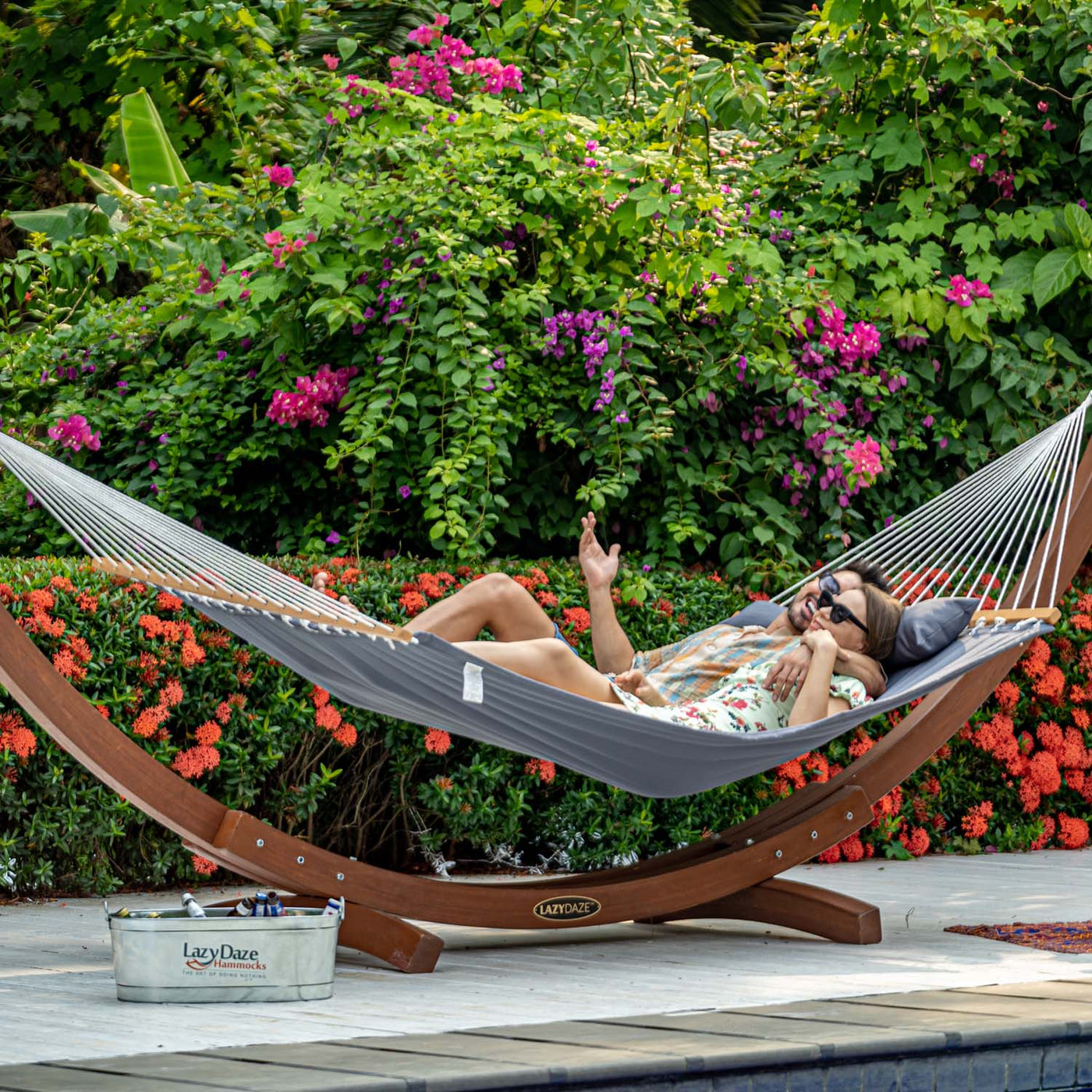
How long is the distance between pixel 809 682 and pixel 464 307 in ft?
6.70

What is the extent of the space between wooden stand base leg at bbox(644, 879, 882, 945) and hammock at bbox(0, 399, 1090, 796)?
478mm

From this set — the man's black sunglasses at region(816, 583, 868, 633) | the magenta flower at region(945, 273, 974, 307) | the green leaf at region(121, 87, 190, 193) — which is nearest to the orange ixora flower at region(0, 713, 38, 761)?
the man's black sunglasses at region(816, 583, 868, 633)

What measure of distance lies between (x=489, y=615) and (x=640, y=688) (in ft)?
1.53

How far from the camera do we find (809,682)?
13.3 feet

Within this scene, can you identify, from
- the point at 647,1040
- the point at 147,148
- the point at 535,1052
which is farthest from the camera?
the point at 147,148

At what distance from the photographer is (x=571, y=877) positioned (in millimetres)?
4180

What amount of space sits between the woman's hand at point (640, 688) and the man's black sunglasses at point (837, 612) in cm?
50

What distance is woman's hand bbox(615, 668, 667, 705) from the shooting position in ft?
14.1

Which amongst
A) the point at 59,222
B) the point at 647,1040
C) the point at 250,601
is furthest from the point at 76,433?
the point at 647,1040

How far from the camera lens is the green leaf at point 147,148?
291 inches

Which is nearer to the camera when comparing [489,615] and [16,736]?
[489,615]

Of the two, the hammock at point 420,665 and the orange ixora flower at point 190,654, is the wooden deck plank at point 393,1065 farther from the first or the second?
the orange ixora flower at point 190,654

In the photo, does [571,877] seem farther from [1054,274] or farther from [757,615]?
[1054,274]

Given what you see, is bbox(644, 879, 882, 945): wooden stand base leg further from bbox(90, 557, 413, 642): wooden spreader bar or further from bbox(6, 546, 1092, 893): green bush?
bbox(90, 557, 413, 642): wooden spreader bar
